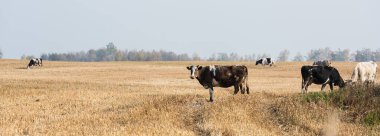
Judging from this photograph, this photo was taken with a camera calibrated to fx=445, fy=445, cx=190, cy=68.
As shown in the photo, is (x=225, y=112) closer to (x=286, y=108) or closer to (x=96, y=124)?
(x=286, y=108)

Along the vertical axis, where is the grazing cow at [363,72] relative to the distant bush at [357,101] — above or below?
above

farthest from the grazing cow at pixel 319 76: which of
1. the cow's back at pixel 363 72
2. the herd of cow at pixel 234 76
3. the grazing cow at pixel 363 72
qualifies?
the cow's back at pixel 363 72

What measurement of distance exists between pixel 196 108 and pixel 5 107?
9039mm

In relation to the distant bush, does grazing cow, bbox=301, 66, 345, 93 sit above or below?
above

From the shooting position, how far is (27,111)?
712 inches

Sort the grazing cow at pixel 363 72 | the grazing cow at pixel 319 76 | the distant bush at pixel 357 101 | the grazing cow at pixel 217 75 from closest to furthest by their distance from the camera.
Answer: the distant bush at pixel 357 101 < the grazing cow at pixel 217 75 < the grazing cow at pixel 319 76 < the grazing cow at pixel 363 72

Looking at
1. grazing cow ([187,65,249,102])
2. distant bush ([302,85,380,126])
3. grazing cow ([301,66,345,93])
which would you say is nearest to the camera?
distant bush ([302,85,380,126])

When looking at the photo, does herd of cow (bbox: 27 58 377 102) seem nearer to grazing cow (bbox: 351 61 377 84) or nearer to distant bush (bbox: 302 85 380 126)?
grazing cow (bbox: 351 61 377 84)

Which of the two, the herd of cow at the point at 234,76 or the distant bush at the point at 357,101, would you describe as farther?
the herd of cow at the point at 234,76

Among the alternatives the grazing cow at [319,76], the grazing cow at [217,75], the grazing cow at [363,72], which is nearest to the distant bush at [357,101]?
the grazing cow at [217,75]

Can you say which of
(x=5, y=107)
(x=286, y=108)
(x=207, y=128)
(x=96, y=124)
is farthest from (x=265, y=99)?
(x=5, y=107)

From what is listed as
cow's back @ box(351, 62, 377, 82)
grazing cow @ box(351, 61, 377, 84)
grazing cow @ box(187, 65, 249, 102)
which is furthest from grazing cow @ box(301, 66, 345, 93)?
grazing cow @ box(187, 65, 249, 102)

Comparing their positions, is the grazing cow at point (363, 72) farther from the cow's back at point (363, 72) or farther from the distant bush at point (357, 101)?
the distant bush at point (357, 101)

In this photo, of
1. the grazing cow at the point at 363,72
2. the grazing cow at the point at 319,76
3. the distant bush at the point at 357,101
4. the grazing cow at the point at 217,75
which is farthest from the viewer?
the grazing cow at the point at 363,72
